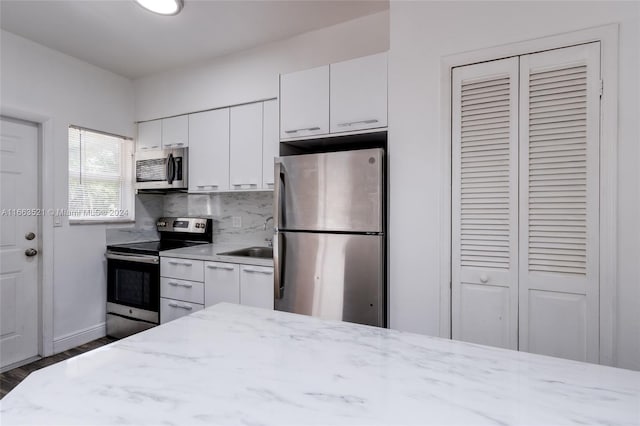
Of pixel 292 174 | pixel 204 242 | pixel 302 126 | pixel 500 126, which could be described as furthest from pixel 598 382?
pixel 204 242

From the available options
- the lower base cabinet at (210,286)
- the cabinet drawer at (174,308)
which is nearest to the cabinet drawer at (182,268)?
the lower base cabinet at (210,286)

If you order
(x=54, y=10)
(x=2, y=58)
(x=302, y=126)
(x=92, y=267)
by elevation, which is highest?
(x=54, y=10)

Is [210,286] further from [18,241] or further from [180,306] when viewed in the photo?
[18,241]

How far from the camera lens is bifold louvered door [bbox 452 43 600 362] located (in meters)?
1.58

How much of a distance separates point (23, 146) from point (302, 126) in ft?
7.78

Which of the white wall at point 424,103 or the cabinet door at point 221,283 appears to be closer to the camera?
the white wall at point 424,103

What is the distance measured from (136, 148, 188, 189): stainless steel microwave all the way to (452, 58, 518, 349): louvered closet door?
→ 249cm

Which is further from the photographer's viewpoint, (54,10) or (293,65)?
(293,65)

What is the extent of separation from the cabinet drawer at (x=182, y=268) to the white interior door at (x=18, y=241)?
1072 mm

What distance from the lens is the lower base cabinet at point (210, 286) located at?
8.05 ft

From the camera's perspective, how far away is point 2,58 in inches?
99.7

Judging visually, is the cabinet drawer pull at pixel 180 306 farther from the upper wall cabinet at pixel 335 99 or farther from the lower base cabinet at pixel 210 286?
the upper wall cabinet at pixel 335 99

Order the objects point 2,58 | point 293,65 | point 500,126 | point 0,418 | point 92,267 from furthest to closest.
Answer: point 92,267, point 293,65, point 2,58, point 500,126, point 0,418

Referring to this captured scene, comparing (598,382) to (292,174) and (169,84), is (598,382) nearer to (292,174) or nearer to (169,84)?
(292,174)
